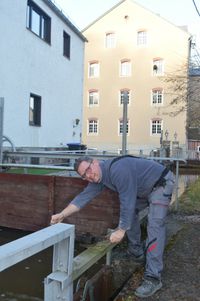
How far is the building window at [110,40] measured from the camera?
42.6 metres

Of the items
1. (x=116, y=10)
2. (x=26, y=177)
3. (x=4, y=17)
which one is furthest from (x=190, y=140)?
(x=26, y=177)

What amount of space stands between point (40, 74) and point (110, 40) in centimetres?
2762

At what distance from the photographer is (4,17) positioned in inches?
542

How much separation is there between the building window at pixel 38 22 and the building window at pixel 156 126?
2552 centimetres

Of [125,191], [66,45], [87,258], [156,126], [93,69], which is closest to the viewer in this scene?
[87,258]

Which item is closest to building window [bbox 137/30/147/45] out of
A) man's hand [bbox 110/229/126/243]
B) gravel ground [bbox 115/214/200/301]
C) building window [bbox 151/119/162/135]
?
building window [bbox 151/119/162/135]

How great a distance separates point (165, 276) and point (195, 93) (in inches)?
459

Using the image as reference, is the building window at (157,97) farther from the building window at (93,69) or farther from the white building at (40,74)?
the white building at (40,74)

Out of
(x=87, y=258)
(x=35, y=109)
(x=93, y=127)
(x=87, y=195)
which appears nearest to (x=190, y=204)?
(x=87, y=195)

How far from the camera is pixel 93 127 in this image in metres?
44.2

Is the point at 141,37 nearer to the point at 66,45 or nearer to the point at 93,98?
the point at 93,98

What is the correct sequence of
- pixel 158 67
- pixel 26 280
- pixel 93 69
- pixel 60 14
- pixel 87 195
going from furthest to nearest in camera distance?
pixel 93 69, pixel 158 67, pixel 60 14, pixel 26 280, pixel 87 195

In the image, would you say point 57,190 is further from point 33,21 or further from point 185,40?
point 185,40

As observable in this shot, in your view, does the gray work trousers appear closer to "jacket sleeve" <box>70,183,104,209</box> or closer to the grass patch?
"jacket sleeve" <box>70,183,104,209</box>
